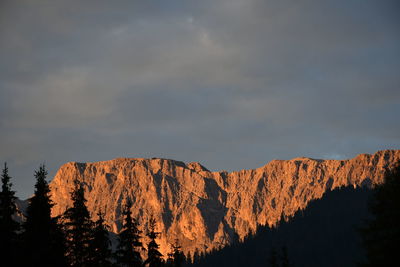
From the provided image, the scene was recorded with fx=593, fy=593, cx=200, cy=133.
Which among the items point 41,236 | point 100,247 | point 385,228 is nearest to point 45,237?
point 41,236

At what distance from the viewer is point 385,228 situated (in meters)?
33.1

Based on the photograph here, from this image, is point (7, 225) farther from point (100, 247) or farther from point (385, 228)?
point (385, 228)

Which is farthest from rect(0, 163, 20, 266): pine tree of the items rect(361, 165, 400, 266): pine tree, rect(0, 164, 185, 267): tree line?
rect(361, 165, 400, 266): pine tree

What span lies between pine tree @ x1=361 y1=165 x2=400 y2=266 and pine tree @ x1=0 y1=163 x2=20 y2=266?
25.7 m

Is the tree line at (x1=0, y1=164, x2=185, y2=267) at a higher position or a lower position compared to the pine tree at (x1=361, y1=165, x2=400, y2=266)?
higher

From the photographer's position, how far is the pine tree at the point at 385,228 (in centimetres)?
3197

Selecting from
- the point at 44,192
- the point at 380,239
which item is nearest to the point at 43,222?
the point at 44,192

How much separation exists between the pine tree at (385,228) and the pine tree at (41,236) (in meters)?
23.9

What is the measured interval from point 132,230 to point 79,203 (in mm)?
5570

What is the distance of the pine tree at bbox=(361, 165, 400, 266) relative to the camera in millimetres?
31969

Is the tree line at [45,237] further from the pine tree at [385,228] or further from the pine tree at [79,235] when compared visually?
the pine tree at [385,228]

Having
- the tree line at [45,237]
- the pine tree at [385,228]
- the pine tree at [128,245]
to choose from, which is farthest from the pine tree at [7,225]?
the pine tree at [385,228]

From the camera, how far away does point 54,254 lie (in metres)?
45.7

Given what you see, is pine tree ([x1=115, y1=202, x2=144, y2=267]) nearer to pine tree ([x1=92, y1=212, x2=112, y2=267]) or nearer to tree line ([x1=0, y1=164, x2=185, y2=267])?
tree line ([x1=0, y1=164, x2=185, y2=267])
